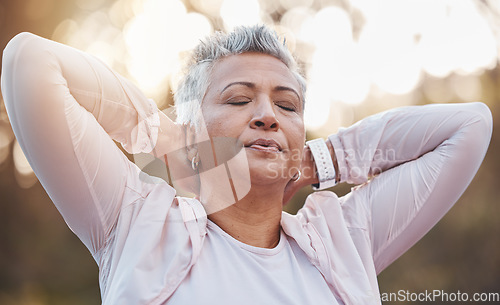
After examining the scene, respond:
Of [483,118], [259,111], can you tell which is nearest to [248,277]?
[259,111]

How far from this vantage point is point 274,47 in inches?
74.2

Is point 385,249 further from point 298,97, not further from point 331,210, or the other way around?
point 298,97

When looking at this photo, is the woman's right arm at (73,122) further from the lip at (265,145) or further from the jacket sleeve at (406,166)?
the jacket sleeve at (406,166)

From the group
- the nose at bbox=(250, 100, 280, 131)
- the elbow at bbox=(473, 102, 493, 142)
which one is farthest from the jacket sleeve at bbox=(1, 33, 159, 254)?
the elbow at bbox=(473, 102, 493, 142)

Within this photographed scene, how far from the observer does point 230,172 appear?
5.50ft

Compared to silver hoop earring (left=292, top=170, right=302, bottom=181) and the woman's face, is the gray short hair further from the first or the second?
silver hoop earring (left=292, top=170, right=302, bottom=181)

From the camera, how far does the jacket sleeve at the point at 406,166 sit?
→ 1858 millimetres

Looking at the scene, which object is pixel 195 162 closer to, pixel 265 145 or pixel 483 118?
pixel 265 145

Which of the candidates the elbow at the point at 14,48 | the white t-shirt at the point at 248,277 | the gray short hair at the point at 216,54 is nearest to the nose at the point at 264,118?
the gray short hair at the point at 216,54

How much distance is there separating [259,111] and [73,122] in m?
0.62

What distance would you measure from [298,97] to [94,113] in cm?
75

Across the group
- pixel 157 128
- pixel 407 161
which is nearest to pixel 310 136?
pixel 407 161

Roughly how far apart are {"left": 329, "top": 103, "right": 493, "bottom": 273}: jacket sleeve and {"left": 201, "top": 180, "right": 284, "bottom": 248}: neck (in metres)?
0.30

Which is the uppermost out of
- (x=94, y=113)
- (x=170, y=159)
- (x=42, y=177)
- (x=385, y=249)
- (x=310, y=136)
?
(x=94, y=113)
